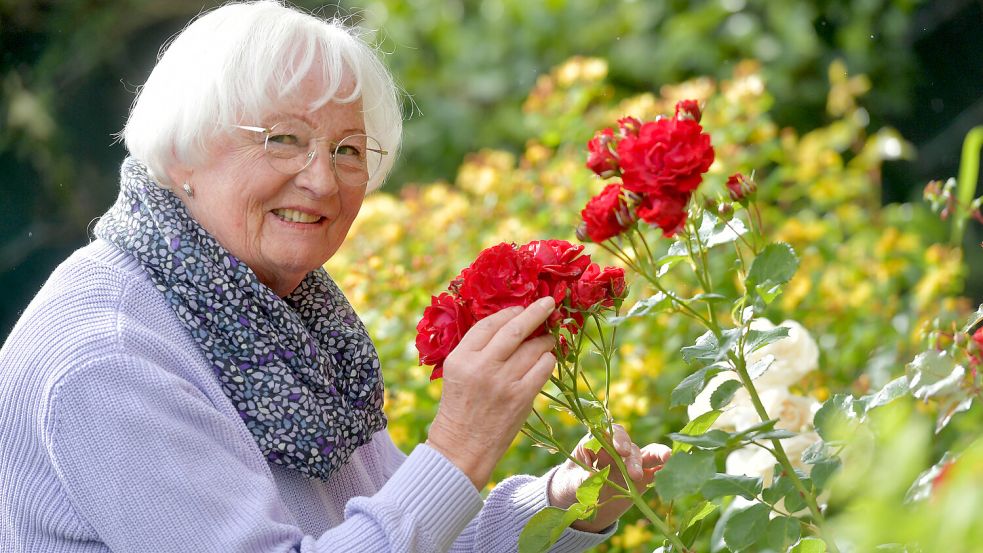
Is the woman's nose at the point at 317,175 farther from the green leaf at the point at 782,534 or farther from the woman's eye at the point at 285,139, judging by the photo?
the green leaf at the point at 782,534

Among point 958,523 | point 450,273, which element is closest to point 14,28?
point 450,273

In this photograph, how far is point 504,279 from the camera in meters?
1.32

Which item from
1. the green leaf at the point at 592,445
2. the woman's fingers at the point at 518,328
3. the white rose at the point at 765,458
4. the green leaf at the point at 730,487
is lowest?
the white rose at the point at 765,458

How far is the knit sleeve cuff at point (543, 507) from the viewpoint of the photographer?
1.74 m

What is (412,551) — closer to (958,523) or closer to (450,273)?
(958,523)

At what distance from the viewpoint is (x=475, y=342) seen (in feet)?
4.36

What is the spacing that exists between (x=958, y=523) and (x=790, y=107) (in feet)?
15.0

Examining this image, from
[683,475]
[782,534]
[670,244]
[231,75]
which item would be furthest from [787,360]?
[231,75]

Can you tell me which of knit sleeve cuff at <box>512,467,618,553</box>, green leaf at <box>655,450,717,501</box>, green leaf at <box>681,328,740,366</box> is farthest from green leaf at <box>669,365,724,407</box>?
knit sleeve cuff at <box>512,467,618,553</box>

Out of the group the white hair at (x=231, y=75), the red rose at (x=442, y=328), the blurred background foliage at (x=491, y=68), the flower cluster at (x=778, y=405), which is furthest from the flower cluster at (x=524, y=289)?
the blurred background foliage at (x=491, y=68)

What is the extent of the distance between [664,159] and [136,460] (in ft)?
2.31

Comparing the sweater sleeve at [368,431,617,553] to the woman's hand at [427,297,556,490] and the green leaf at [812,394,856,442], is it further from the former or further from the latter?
the green leaf at [812,394,856,442]

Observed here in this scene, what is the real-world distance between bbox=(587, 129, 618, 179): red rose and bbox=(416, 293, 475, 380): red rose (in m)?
0.26

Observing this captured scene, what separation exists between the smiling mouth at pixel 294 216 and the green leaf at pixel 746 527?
77 centimetres
